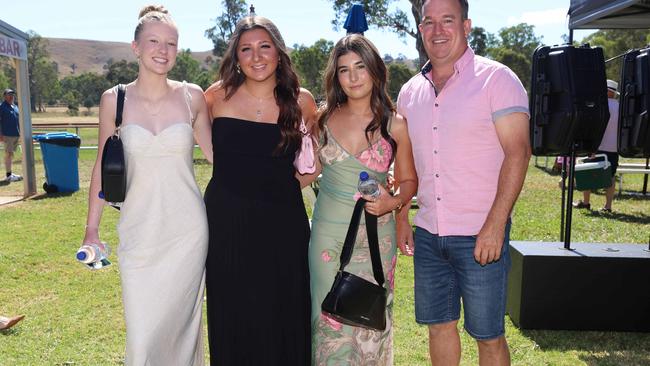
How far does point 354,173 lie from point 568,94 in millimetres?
1854

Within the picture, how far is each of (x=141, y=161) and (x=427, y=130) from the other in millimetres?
1339

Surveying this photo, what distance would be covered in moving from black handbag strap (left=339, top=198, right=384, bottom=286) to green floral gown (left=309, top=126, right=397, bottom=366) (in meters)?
0.05

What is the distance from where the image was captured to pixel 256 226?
2.95 metres

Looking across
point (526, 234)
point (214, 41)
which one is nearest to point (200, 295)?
point (526, 234)

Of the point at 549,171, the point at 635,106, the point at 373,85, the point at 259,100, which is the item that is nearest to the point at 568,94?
the point at 635,106

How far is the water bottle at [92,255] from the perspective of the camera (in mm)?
2695

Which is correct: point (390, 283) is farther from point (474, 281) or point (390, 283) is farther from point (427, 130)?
point (427, 130)

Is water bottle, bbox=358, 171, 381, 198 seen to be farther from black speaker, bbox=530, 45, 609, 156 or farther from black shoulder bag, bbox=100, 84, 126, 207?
black speaker, bbox=530, 45, 609, 156

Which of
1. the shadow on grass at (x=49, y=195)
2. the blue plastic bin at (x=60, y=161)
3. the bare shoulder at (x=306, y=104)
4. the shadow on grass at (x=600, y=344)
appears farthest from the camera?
the blue plastic bin at (x=60, y=161)

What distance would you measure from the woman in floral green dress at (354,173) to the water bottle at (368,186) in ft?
0.24

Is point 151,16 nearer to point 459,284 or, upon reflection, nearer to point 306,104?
point 306,104

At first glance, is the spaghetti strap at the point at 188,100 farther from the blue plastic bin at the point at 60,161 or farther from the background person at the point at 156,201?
the blue plastic bin at the point at 60,161

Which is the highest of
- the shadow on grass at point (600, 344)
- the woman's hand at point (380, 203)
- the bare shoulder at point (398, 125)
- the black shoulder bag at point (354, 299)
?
the bare shoulder at point (398, 125)

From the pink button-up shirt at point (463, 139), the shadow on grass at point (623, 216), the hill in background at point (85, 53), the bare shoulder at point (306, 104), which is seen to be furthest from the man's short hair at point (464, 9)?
the hill in background at point (85, 53)
